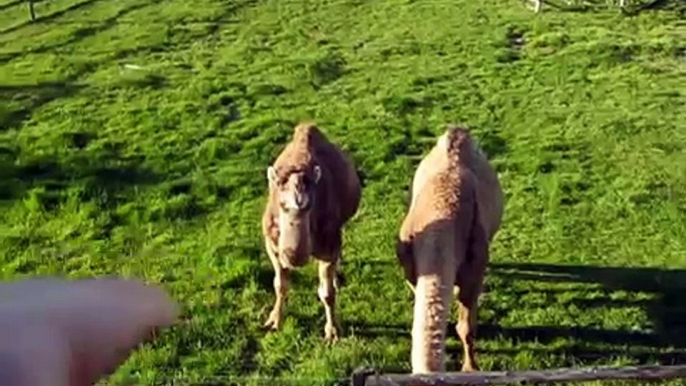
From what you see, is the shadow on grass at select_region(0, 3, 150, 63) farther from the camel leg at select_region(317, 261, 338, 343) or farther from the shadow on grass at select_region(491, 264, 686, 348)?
the shadow on grass at select_region(491, 264, 686, 348)

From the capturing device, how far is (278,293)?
8422 mm

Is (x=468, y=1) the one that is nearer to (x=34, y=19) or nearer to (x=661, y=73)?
(x=661, y=73)

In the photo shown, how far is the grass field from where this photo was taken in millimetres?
8438

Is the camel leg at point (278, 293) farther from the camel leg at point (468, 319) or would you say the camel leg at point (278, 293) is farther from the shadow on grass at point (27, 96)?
the shadow on grass at point (27, 96)

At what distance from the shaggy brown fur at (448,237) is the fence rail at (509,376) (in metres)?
0.67

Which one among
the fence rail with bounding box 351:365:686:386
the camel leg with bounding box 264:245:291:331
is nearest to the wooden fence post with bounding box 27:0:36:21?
the camel leg with bounding box 264:245:291:331

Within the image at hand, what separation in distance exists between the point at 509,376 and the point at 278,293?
3.21 metres

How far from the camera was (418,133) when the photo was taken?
1313 centimetres

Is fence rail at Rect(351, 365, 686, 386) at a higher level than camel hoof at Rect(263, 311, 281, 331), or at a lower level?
Result: higher

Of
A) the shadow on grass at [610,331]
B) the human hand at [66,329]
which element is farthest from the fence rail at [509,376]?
the human hand at [66,329]

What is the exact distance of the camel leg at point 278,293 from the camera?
835cm

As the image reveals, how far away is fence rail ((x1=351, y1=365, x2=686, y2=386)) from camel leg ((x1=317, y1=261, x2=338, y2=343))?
260cm

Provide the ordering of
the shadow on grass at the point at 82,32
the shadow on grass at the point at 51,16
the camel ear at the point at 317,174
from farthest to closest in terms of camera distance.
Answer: the shadow on grass at the point at 51,16 → the shadow on grass at the point at 82,32 → the camel ear at the point at 317,174

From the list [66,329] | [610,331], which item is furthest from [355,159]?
[66,329]
